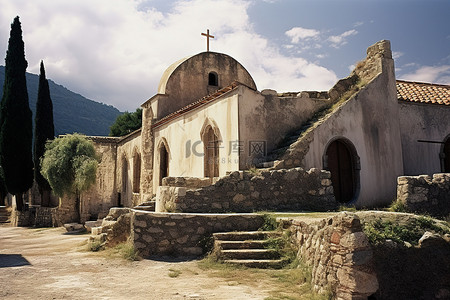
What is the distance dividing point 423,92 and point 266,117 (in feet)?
24.1

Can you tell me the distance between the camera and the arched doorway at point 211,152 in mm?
11988

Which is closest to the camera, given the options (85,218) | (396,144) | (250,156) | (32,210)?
(250,156)

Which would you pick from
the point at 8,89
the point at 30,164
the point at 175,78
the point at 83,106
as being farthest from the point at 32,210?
the point at 83,106

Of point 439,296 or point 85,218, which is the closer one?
point 439,296

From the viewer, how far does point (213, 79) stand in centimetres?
1781

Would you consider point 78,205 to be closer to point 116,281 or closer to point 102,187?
point 102,187

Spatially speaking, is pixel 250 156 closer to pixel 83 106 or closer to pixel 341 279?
pixel 341 279

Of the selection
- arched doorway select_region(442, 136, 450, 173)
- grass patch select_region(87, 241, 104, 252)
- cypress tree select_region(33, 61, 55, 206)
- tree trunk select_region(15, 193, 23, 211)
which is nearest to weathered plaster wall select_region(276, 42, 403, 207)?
arched doorway select_region(442, 136, 450, 173)

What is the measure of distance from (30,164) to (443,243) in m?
23.5

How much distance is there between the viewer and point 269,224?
730cm

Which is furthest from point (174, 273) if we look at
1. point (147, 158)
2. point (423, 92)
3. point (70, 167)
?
point (70, 167)

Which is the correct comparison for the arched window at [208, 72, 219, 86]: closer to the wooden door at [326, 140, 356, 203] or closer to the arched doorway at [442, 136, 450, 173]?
the wooden door at [326, 140, 356, 203]

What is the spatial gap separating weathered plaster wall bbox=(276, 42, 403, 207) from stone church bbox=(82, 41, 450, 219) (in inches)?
1.3

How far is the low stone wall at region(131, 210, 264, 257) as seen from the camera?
7.39 metres
